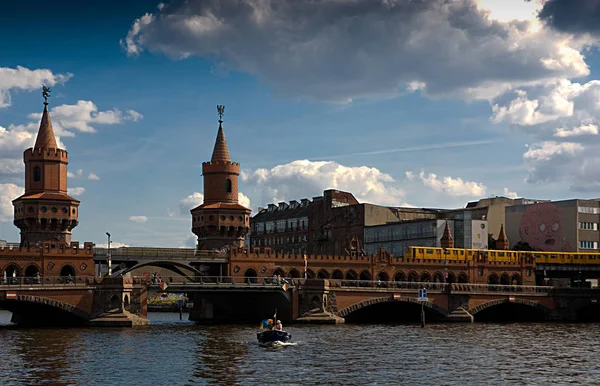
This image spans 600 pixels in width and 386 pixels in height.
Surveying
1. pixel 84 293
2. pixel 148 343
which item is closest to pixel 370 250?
pixel 84 293

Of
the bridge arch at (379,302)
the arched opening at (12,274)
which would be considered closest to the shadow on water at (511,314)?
the bridge arch at (379,302)

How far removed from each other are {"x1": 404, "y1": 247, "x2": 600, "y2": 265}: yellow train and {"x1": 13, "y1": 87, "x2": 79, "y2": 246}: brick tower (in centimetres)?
5424

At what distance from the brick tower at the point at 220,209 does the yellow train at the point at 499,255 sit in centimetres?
2760

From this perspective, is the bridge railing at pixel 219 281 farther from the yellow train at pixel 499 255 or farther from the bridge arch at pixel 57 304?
the yellow train at pixel 499 255

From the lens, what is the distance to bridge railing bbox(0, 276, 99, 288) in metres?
108

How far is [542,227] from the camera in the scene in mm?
187125

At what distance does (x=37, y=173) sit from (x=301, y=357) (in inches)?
2681

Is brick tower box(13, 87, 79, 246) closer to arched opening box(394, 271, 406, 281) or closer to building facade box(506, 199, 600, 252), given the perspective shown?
arched opening box(394, 271, 406, 281)

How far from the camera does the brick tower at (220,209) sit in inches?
5861

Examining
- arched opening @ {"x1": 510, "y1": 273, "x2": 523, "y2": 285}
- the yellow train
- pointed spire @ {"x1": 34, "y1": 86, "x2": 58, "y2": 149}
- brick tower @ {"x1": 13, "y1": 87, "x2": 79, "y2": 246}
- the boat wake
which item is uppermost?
pointed spire @ {"x1": 34, "y1": 86, "x2": 58, "y2": 149}

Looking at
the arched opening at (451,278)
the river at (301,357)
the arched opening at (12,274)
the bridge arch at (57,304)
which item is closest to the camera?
the river at (301,357)

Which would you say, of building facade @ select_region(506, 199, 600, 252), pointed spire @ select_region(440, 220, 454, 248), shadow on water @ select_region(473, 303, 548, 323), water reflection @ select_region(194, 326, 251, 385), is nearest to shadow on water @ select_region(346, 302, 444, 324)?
shadow on water @ select_region(473, 303, 548, 323)

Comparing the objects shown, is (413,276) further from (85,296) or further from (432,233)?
(85,296)

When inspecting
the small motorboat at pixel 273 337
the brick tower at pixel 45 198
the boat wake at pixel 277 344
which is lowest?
the boat wake at pixel 277 344
